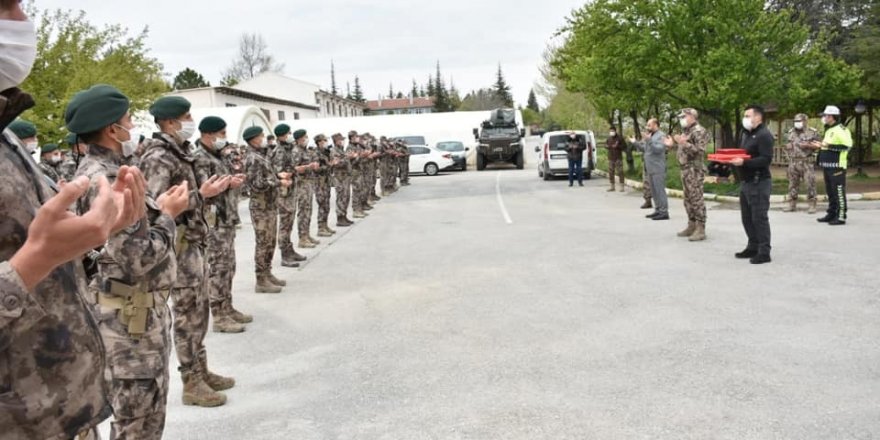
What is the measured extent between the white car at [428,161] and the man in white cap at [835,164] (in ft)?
66.6

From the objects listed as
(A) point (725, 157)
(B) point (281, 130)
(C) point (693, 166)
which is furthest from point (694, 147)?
(B) point (281, 130)

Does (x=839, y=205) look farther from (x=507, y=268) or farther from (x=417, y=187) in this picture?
(x=417, y=187)

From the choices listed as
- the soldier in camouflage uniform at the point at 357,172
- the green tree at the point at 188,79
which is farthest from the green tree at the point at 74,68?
the green tree at the point at 188,79

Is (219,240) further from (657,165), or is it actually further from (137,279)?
(657,165)

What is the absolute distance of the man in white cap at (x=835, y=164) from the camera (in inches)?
424

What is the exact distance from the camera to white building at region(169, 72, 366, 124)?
3831cm

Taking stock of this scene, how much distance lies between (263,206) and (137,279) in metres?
5.03

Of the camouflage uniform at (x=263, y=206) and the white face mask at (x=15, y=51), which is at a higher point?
the white face mask at (x=15, y=51)

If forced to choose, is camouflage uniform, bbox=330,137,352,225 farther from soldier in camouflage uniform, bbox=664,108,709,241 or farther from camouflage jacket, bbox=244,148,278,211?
soldier in camouflage uniform, bbox=664,108,709,241

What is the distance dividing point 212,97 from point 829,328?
37.4 meters

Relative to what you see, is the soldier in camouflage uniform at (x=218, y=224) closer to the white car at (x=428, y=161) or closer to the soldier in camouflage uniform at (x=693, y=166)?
the soldier in camouflage uniform at (x=693, y=166)

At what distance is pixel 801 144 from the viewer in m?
12.4

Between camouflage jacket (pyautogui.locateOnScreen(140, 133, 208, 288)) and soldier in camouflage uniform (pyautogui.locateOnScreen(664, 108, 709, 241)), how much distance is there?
25.4 feet

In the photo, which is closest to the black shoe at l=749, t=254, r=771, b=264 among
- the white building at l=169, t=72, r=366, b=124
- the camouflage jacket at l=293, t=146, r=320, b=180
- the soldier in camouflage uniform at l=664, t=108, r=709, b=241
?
the soldier in camouflage uniform at l=664, t=108, r=709, b=241
